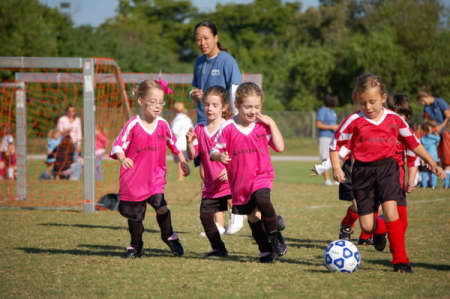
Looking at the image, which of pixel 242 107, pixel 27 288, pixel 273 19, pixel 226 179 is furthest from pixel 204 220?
pixel 273 19

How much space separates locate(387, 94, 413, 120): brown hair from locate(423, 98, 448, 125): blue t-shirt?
747 cm

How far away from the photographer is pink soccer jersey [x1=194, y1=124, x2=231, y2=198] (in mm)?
6109

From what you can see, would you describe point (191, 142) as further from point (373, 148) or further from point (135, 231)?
point (373, 148)

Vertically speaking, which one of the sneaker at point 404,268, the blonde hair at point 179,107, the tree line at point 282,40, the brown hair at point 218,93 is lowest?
the sneaker at point 404,268

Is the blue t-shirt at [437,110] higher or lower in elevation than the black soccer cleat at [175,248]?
higher

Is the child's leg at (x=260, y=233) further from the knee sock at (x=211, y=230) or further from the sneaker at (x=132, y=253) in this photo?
the sneaker at (x=132, y=253)

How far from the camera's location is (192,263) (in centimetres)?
578

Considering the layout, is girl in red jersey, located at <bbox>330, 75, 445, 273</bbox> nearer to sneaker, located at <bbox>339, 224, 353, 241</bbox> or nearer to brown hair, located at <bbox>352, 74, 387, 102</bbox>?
brown hair, located at <bbox>352, 74, 387, 102</bbox>

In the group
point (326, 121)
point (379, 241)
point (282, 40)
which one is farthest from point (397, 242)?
point (282, 40)

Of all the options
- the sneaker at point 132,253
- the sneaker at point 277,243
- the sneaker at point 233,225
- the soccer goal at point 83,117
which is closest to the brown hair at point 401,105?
the sneaker at point 277,243

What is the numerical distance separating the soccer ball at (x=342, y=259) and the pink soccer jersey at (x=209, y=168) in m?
1.31

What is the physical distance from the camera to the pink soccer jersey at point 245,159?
5582 millimetres

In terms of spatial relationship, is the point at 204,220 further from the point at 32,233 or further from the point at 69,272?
the point at 32,233

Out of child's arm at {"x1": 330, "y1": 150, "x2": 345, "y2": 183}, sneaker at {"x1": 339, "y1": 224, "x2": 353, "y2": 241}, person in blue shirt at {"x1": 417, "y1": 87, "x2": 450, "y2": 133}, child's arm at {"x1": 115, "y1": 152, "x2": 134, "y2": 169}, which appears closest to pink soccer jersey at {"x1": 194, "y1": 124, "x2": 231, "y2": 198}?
child's arm at {"x1": 115, "y1": 152, "x2": 134, "y2": 169}
